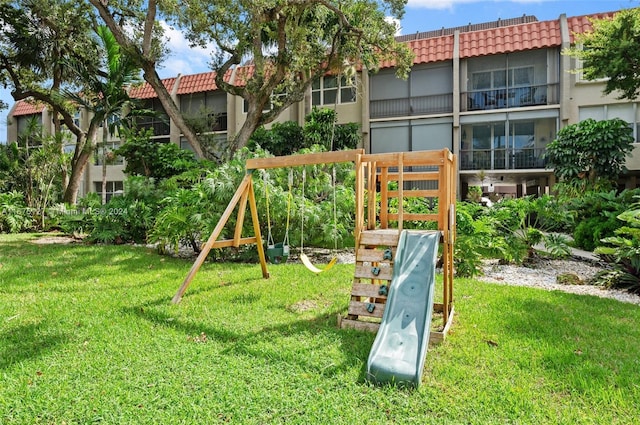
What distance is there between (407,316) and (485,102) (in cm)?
1832

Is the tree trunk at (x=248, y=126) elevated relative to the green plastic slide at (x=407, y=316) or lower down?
elevated

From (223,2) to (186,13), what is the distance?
1.32 meters

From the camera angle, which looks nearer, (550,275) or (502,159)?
(550,275)

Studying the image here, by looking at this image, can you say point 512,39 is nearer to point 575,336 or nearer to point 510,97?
point 510,97

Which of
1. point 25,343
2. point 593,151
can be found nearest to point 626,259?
point 25,343

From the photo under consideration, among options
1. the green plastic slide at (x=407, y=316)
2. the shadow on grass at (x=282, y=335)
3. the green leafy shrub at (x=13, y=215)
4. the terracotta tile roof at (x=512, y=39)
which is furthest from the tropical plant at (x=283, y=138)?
the green plastic slide at (x=407, y=316)

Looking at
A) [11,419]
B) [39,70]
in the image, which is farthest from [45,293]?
[39,70]

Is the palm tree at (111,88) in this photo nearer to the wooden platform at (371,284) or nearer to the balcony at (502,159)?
the wooden platform at (371,284)

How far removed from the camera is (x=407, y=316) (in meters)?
3.88

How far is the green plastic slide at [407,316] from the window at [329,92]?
706 inches

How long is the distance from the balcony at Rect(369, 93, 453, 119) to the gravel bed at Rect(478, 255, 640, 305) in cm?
1276

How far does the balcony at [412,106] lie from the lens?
65.9ft

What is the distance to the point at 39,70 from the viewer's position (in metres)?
17.3

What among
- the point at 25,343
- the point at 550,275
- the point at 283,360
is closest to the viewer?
the point at 283,360
